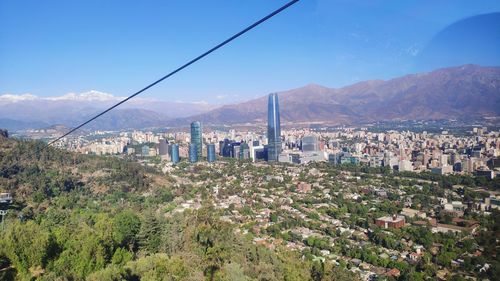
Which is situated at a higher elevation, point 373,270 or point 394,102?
point 394,102

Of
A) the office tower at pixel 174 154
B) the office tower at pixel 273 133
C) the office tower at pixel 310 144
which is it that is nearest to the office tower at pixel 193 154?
the office tower at pixel 174 154

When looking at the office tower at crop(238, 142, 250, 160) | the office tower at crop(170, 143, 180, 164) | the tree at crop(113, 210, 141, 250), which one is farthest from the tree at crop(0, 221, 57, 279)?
the office tower at crop(238, 142, 250, 160)

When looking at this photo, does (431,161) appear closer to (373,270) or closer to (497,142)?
(497,142)

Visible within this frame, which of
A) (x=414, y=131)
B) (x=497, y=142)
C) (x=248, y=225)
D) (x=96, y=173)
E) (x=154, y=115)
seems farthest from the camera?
(x=154, y=115)

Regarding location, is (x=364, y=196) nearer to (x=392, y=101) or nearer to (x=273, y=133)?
(x=273, y=133)

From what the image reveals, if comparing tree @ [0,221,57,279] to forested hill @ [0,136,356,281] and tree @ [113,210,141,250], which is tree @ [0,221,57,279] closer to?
forested hill @ [0,136,356,281]

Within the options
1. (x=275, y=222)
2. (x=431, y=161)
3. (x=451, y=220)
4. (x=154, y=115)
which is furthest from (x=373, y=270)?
(x=154, y=115)

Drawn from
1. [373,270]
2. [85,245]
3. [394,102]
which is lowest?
[373,270]
